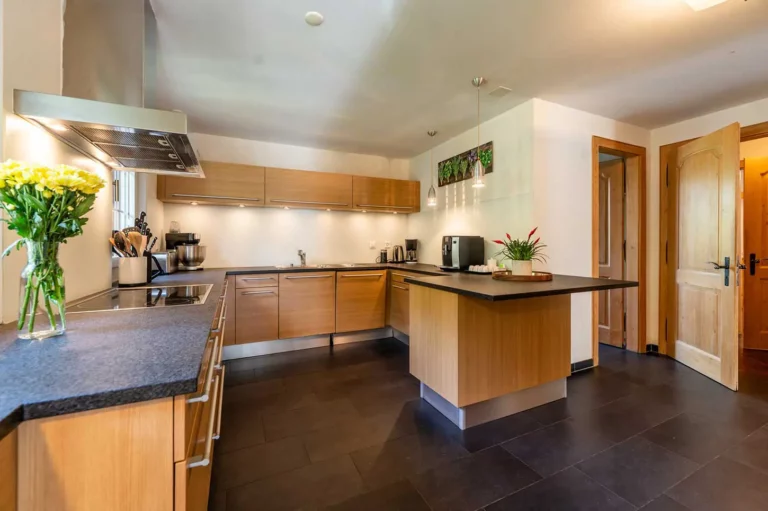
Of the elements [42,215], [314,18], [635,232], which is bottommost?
[42,215]

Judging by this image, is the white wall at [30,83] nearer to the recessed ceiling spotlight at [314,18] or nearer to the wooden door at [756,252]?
the recessed ceiling spotlight at [314,18]

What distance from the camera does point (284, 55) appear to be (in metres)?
2.05

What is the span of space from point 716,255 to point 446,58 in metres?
2.83

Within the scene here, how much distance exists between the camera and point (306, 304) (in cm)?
339

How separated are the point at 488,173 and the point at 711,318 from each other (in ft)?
7.60

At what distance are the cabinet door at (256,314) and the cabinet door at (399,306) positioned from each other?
1310 millimetres

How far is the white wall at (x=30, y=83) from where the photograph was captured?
105 cm

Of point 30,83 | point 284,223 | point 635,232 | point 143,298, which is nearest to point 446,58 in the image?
point 30,83

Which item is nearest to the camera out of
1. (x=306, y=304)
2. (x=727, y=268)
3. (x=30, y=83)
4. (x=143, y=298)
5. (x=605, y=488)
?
(x=30, y=83)

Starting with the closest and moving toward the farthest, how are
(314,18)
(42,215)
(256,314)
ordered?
(42,215), (314,18), (256,314)

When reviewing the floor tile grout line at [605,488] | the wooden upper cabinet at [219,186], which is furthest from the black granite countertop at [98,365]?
the wooden upper cabinet at [219,186]

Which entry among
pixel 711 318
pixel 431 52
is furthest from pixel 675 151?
pixel 431 52

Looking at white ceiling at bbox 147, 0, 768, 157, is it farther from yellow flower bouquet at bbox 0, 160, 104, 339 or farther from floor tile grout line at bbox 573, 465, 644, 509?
floor tile grout line at bbox 573, 465, 644, 509

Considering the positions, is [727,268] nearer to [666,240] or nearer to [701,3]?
[666,240]
